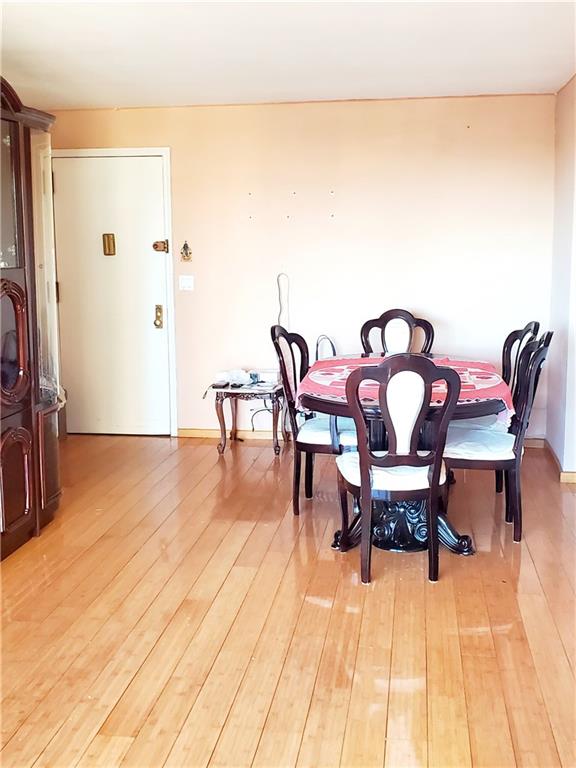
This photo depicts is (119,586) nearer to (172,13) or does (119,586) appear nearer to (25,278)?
(25,278)

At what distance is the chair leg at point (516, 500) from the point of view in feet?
12.1

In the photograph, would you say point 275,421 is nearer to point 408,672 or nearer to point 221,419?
point 221,419

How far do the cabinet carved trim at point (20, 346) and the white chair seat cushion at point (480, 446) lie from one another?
1999 mm

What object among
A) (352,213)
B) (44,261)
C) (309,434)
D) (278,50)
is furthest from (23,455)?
(352,213)

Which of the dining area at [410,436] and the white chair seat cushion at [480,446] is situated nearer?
the dining area at [410,436]

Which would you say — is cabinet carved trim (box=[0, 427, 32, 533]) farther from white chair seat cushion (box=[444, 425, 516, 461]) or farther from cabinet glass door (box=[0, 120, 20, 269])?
white chair seat cushion (box=[444, 425, 516, 461])

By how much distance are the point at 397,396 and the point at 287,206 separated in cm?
284

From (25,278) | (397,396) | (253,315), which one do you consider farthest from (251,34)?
(253,315)

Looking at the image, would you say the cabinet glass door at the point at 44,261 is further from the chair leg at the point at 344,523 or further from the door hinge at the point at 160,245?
the door hinge at the point at 160,245

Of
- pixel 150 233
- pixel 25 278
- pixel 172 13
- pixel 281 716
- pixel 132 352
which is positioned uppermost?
pixel 172 13

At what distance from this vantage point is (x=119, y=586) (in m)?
3.31

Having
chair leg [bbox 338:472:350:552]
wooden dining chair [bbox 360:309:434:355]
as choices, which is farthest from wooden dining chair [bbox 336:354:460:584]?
wooden dining chair [bbox 360:309:434:355]

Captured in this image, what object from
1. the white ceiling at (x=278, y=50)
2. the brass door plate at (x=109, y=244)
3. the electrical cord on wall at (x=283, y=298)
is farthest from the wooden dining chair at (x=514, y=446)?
the brass door plate at (x=109, y=244)

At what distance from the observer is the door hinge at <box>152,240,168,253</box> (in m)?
5.77
